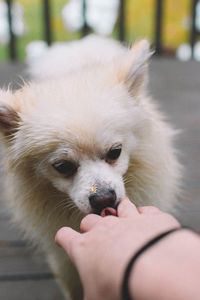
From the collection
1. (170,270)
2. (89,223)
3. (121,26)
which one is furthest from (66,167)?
(121,26)

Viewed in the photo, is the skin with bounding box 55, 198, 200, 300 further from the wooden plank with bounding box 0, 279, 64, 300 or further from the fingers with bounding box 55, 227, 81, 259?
the wooden plank with bounding box 0, 279, 64, 300

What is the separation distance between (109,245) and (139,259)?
8 centimetres

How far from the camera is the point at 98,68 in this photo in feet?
5.93

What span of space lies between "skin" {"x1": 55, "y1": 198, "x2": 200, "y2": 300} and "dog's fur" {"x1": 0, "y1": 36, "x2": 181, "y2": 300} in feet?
1.32

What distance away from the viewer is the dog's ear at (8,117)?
1638 millimetres

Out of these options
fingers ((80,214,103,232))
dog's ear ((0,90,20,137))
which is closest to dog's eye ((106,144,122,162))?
dog's ear ((0,90,20,137))

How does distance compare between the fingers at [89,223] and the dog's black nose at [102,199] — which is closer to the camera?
the fingers at [89,223]

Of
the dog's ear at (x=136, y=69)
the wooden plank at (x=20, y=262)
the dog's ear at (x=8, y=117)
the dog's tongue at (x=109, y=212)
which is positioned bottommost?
the wooden plank at (x=20, y=262)

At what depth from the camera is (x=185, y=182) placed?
2283mm

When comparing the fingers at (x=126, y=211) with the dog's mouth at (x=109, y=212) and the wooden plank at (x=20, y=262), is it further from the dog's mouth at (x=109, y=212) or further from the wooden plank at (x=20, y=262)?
the wooden plank at (x=20, y=262)

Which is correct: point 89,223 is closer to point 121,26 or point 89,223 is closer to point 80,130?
point 80,130

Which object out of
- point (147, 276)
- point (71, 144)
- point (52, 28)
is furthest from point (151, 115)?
point (52, 28)

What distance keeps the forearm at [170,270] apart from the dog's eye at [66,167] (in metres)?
0.64

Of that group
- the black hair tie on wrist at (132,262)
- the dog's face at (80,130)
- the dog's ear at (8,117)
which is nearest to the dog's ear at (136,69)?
the dog's face at (80,130)
